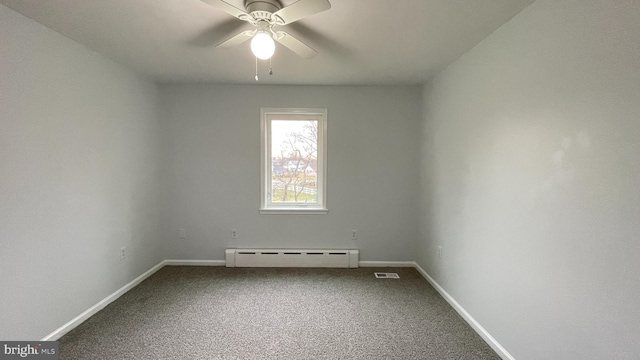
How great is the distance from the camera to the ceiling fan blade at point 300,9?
1.47 m

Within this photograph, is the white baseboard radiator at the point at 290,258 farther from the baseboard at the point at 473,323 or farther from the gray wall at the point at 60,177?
the gray wall at the point at 60,177

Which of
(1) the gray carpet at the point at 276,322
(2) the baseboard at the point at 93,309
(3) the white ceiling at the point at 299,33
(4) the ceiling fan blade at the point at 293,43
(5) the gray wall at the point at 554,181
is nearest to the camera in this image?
(5) the gray wall at the point at 554,181

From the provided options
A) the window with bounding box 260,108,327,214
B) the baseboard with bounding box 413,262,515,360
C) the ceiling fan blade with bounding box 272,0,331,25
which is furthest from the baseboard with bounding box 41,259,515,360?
the ceiling fan blade with bounding box 272,0,331,25

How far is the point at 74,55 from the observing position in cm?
231

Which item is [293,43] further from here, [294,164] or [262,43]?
[294,164]

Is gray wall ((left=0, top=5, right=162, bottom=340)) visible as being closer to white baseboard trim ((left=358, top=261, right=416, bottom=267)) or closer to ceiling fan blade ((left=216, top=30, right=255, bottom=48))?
ceiling fan blade ((left=216, top=30, right=255, bottom=48))

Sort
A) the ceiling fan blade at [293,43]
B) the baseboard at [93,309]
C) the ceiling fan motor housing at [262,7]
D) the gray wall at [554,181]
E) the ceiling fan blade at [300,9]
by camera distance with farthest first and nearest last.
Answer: the baseboard at [93,309]
the ceiling fan blade at [293,43]
the ceiling fan motor housing at [262,7]
the ceiling fan blade at [300,9]
the gray wall at [554,181]

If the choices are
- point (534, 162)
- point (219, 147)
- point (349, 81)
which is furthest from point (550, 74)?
point (219, 147)

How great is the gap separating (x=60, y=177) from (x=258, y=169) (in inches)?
76.6

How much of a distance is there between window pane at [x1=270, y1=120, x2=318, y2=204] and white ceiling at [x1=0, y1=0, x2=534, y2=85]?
0.80 meters

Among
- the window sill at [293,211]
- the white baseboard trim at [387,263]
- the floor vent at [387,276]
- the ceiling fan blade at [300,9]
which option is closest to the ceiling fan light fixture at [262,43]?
the ceiling fan blade at [300,9]

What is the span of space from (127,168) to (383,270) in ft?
10.6

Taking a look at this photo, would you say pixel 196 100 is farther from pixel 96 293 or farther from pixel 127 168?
pixel 96 293

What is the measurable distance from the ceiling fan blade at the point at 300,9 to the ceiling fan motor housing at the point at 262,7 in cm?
4
